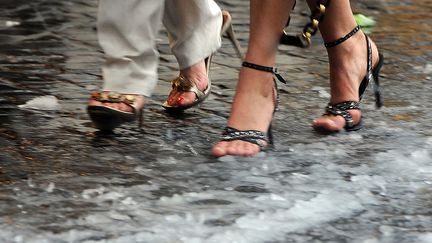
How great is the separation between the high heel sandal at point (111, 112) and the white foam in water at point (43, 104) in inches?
18.1

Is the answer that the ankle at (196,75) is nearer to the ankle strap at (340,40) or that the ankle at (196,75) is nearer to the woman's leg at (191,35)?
the woman's leg at (191,35)

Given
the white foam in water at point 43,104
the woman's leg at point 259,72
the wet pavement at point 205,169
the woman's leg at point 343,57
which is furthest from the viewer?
the white foam in water at point 43,104

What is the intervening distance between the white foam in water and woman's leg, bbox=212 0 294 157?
35.7 inches

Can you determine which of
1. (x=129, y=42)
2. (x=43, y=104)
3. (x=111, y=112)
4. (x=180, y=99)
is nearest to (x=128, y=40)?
(x=129, y=42)

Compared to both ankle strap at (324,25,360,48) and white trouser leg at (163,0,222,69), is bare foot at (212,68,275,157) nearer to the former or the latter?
ankle strap at (324,25,360,48)

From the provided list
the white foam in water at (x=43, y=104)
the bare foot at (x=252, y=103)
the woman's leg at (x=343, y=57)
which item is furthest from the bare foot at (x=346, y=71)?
the white foam in water at (x=43, y=104)

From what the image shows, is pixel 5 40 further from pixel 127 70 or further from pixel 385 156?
pixel 385 156

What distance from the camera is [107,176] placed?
319 centimetres

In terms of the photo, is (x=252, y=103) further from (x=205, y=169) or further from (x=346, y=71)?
(x=346, y=71)

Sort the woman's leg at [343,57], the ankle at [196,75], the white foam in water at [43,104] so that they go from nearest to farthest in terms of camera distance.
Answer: the woman's leg at [343,57]
the white foam in water at [43,104]
the ankle at [196,75]

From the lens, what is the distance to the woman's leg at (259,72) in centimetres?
358

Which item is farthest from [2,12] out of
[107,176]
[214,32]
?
[107,176]

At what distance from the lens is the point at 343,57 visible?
13.1ft

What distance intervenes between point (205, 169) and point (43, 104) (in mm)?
1168
